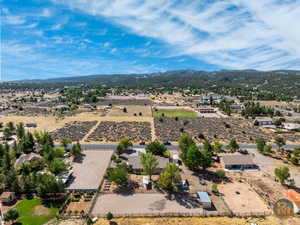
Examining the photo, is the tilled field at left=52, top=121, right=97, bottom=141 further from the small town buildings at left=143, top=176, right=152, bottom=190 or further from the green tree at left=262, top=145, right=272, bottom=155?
the green tree at left=262, top=145, right=272, bottom=155

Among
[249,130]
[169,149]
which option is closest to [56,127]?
[169,149]

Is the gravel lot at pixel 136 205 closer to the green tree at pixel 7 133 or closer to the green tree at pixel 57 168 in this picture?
the green tree at pixel 57 168

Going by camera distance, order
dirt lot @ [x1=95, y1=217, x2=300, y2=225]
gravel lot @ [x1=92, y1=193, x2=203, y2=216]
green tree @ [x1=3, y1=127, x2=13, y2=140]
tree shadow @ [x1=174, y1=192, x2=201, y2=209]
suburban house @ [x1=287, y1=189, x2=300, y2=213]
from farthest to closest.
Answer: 1. green tree @ [x1=3, y1=127, x2=13, y2=140]
2. tree shadow @ [x1=174, y1=192, x2=201, y2=209]
3. suburban house @ [x1=287, y1=189, x2=300, y2=213]
4. gravel lot @ [x1=92, y1=193, x2=203, y2=216]
5. dirt lot @ [x1=95, y1=217, x2=300, y2=225]

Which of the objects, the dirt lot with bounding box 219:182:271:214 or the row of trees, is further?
the row of trees

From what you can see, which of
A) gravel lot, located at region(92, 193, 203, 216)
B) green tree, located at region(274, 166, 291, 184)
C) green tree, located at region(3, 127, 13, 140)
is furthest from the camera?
green tree, located at region(3, 127, 13, 140)

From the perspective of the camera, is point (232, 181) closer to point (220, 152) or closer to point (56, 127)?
point (220, 152)

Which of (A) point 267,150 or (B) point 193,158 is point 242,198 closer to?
(B) point 193,158

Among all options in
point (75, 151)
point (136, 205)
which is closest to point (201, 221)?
point (136, 205)

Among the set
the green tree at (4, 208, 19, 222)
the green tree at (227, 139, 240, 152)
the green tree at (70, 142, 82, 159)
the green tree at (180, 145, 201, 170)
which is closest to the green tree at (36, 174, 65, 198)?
the green tree at (4, 208, 19, 222)

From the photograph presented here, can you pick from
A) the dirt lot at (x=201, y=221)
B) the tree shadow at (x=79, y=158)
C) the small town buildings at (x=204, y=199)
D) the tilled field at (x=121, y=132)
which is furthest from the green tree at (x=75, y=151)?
the small town buildings at (x=204, y=199)
